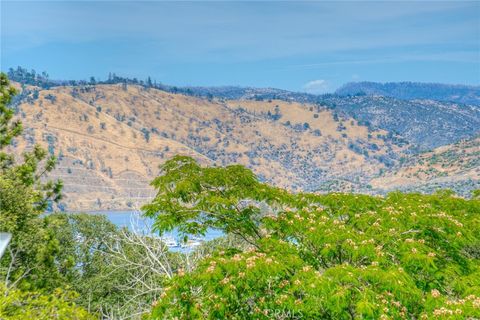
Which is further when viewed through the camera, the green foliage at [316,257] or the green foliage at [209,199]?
the green foliage at [209,199]

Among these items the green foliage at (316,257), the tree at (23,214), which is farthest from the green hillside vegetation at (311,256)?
the tree at (23,214)

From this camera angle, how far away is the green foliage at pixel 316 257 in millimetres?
9773

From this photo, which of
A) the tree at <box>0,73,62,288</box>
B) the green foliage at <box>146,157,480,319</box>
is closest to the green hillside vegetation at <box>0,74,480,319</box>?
the green foliage at <box>146,157,480,319</box>

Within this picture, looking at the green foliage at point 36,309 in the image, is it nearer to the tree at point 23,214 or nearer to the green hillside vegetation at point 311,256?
the green hillside vegetation at point 311,256

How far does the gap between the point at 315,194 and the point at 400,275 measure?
19.2 feet

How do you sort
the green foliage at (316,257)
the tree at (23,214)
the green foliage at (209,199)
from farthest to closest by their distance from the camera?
1. the tree at (23,214)
2. the green foliage at (209,199)
3. the green foliage at (316,257)

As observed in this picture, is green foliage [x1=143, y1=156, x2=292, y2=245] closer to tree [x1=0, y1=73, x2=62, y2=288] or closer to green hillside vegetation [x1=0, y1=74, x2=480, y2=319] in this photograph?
green hillside vegetation [x1=0, y1=74, x2=480, y2=319]

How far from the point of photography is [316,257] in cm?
1238

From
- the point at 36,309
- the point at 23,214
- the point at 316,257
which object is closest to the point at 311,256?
the point at 316,257

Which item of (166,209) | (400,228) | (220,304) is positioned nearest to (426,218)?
(400,228)

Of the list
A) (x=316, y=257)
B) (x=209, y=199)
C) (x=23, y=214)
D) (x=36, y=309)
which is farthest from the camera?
(x=23, y=214)

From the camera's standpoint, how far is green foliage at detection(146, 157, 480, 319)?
32.1 ft

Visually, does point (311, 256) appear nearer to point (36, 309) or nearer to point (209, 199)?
point (209, 199)

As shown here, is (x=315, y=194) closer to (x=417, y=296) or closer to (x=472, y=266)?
(x=472, y=266)
